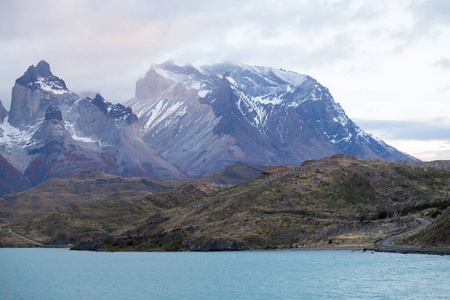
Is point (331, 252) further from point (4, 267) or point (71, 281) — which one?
point (4, 267)

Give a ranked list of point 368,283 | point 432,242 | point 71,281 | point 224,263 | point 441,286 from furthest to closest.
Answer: point 224,263, point 432,242, point 71,281, point 368,283, point 441,286

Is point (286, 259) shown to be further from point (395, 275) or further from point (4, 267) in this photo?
point (4, 267)

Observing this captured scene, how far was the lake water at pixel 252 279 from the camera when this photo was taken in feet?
381

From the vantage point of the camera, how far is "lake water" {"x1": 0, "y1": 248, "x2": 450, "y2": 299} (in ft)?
381

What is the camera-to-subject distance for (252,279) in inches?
5458

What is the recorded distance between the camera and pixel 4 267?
632 ft

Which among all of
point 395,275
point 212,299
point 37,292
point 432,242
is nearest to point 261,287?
point 212,299

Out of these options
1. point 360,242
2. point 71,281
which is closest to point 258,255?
point 360,242

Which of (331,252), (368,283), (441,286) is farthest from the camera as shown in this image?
(331,252)

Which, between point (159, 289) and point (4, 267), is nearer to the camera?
point (159, 289)

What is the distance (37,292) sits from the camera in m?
128

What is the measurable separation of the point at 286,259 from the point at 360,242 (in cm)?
3393

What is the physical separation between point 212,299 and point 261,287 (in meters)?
16.5

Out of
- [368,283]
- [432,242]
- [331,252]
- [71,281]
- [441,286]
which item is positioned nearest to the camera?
[441,286]
